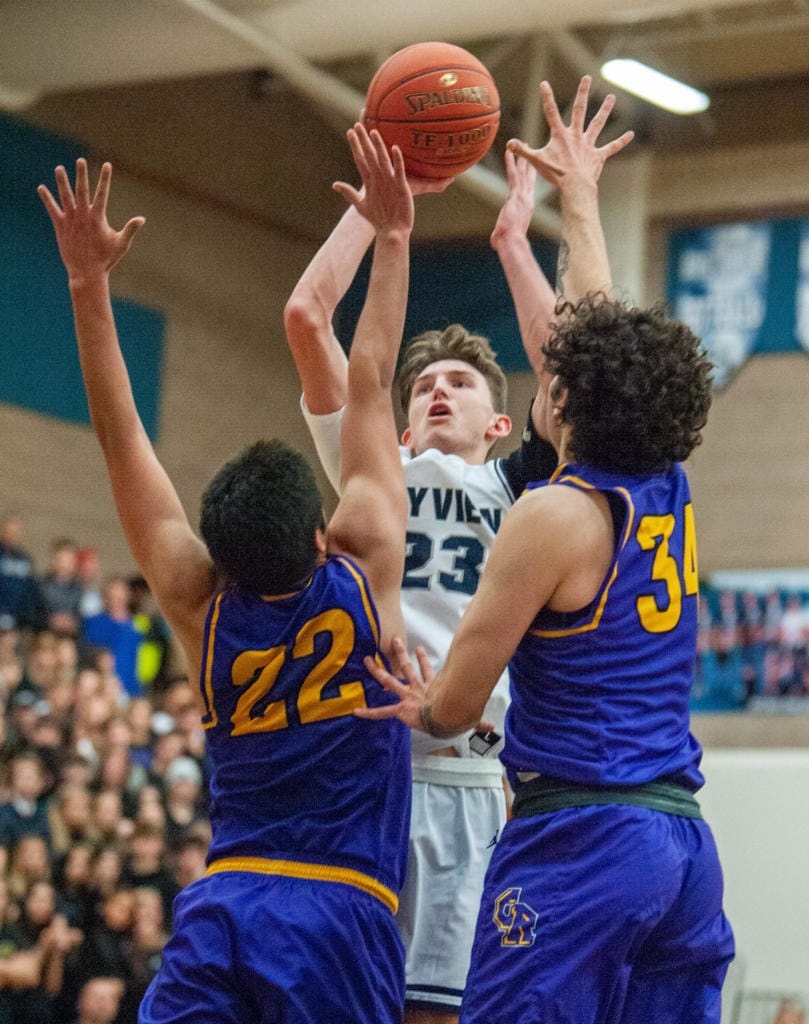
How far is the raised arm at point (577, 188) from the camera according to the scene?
420cm

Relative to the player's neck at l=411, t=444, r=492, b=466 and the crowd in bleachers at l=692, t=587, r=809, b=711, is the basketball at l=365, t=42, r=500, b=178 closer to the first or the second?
the player's neck at l=411, t=444, r=492, b=466

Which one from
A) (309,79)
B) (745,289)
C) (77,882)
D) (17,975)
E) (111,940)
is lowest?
(17,975)

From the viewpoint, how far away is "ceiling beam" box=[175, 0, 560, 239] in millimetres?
13812

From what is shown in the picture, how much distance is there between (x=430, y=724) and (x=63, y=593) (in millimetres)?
10189

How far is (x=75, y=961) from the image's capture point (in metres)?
9.81

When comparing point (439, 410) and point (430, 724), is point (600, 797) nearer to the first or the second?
point (430, 724)

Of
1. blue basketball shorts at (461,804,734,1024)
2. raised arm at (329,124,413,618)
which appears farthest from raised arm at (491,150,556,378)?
blue basketball shorts at (461,804,734,1024)

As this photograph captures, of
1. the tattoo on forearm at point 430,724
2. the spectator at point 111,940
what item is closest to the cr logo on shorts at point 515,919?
the tattoo on forearm at point 430,724

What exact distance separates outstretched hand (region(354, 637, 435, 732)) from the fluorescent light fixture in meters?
12.6

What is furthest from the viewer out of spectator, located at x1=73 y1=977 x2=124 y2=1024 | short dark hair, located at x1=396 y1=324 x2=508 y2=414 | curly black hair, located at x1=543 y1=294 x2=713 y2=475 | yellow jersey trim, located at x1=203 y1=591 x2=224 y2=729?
spectator, located at x1=73 y1=977 x2=124 y2=1024

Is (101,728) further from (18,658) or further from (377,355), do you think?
(377,355)

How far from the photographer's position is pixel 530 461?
4.52m

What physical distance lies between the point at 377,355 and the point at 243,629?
2.52ft

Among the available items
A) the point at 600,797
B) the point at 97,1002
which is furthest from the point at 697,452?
the point at 600,797
